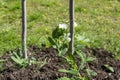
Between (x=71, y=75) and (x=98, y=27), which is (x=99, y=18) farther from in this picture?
(x=71, y=75)

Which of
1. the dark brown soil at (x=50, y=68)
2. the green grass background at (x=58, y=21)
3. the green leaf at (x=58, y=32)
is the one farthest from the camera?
the green grass background at (x=58, y=21)

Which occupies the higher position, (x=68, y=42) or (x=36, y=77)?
(x=68, y=42)

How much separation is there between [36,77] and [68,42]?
0.52 m

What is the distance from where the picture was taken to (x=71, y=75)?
3.73m

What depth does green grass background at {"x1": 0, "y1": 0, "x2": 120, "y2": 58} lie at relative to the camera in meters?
5.25

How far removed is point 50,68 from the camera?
3980 mm

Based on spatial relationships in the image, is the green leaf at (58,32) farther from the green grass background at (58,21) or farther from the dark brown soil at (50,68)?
the green grass background at (58,21)

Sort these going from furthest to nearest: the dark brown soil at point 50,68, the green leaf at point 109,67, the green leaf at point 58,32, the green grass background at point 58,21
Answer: the green grass background at point 58,21 → the green leaf at point 109,67 → the dark brown soil at point 50,68 → the green leaf at point 58,32

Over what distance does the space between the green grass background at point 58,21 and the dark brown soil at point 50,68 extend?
370 mm

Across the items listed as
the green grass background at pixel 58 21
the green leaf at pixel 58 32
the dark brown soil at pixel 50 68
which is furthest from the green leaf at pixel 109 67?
the green leaf at pixel 58 32

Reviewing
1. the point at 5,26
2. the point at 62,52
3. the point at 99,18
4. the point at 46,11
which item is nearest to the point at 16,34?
the point at 5,26

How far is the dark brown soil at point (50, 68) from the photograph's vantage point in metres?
3.81

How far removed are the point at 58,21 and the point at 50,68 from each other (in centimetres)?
218

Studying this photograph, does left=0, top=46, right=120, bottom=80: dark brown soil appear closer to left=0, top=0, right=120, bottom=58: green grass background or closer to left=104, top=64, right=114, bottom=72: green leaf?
left=104, top=64, right=114, bottom=72: green leaf
